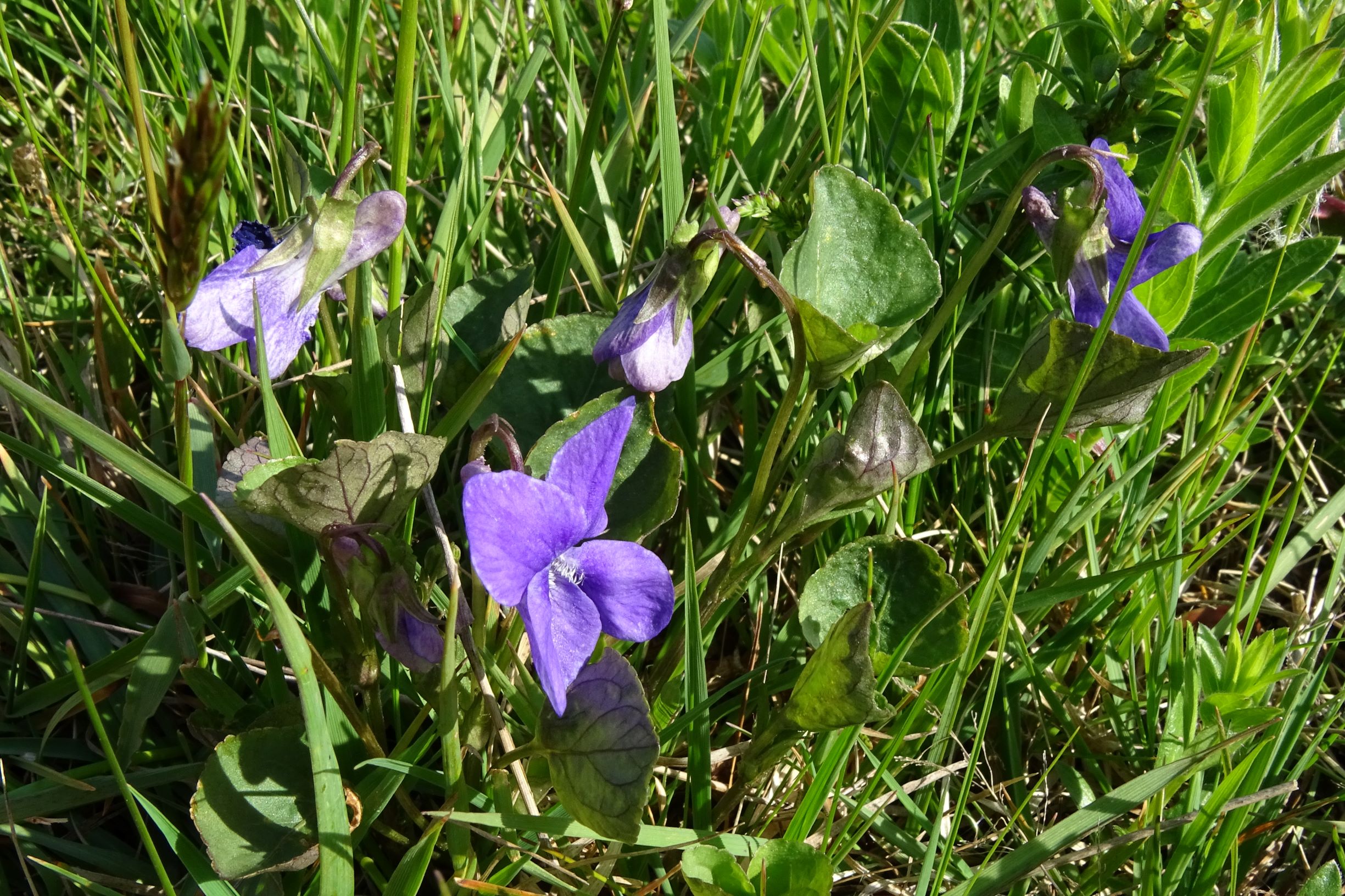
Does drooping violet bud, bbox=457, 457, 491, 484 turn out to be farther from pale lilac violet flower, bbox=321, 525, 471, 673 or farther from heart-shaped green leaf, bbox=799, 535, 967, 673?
heart-shaped green leaf, bbox=799, 535, 967, 673

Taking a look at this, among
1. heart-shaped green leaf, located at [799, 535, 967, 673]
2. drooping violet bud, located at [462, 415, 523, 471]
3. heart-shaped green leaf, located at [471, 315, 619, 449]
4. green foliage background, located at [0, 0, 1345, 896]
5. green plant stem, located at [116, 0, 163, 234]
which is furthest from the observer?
heart-shaped green leaf, located at [471, 315, 619, 449]

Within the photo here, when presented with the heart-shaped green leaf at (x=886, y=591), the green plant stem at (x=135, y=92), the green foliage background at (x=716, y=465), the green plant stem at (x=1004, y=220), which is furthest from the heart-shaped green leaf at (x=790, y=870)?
the green plant stem at (x=135, y=92)

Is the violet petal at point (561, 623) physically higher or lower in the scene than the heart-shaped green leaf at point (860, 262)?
lower

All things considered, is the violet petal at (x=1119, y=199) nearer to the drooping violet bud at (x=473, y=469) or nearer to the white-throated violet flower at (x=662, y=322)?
the white-throated violet flower at (x=662, y=322)

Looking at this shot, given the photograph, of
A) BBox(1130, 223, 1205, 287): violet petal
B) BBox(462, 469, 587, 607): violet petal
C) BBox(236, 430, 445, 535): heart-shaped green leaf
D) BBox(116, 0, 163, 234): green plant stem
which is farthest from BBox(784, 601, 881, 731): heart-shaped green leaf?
BBox(116, 0, 163, 234): green plant stem

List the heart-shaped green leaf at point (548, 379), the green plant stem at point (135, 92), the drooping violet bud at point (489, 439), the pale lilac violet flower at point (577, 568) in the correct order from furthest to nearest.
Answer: the heart-shaped green leaf at point (548, 379) < the drooping violet bud at point (489, 439) < the pale lilac violet flower at point (577, 568) < the green plant stem at point (135, 92)

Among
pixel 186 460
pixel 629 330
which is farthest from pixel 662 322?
pixel 186 460

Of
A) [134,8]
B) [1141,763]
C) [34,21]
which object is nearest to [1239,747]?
[1141,763]
